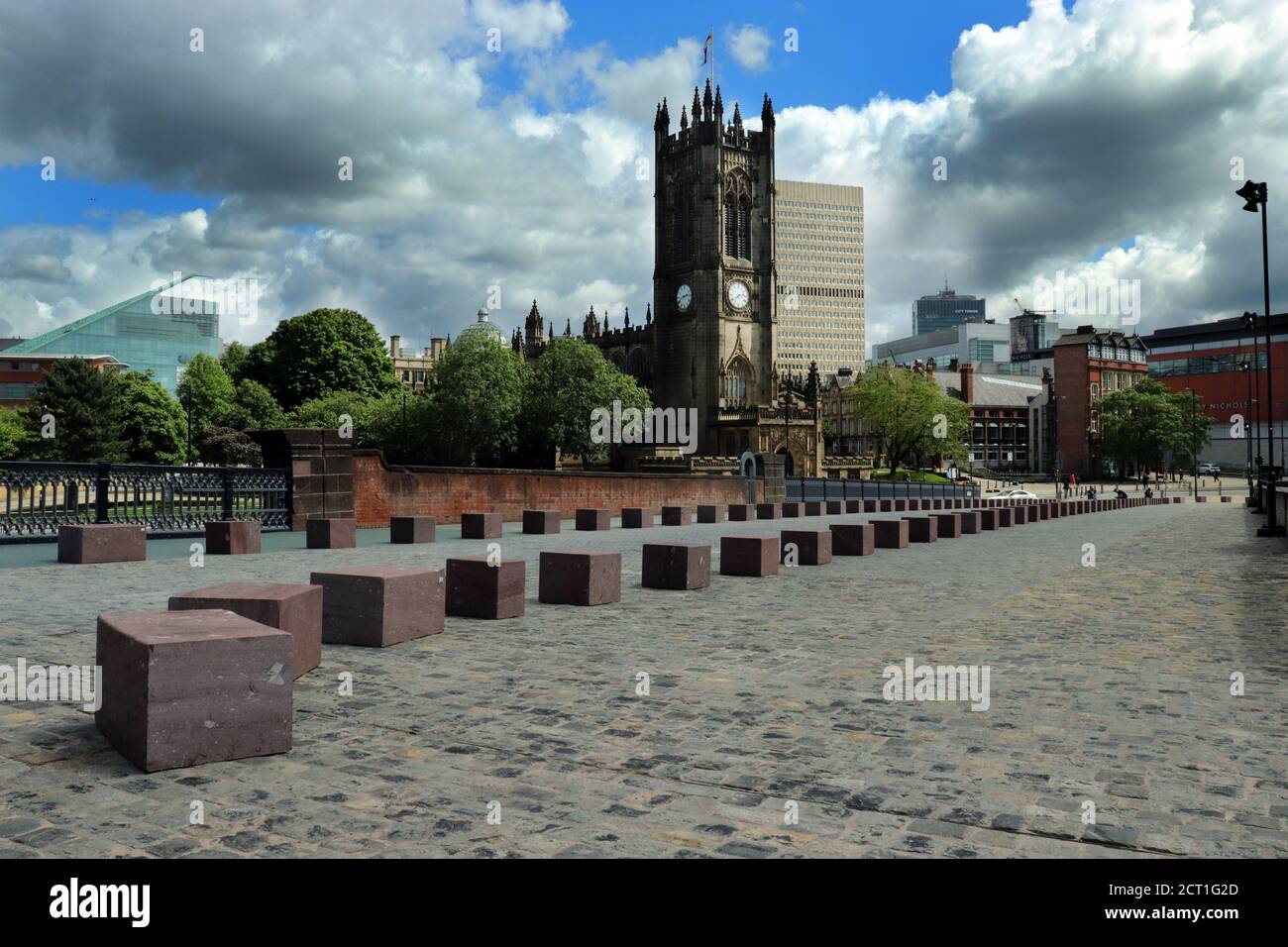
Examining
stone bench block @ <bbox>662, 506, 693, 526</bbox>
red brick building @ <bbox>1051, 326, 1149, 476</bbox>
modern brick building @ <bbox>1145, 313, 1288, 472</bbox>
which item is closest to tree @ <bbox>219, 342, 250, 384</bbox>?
stone bench block @ <bbox>662, 506, 693, 526</bbox>

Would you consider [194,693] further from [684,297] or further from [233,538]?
[684,297]

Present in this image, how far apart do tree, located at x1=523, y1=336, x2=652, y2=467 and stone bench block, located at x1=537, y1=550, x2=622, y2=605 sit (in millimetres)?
56300

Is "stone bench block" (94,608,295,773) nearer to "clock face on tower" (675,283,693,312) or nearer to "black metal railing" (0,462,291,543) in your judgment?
"black metal railing" (0,462,291,543)

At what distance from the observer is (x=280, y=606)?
246 inches

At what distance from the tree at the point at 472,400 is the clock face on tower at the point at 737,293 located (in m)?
43.9

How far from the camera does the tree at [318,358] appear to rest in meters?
76.9

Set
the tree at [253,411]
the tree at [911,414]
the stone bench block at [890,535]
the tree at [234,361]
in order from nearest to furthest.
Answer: the stone bench block at [890,535] → the tree at [253,411] → the tree at [234,361] → the tree at [911,414]

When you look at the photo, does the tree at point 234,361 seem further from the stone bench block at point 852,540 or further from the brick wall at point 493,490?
the stone bench block at point 852,540

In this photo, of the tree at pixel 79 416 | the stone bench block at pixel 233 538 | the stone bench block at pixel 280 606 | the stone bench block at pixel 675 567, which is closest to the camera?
the stone bench block at pixel 280 606

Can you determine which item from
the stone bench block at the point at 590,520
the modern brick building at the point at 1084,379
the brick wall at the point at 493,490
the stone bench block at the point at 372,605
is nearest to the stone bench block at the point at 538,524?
the stone bench block at the point at 590,520

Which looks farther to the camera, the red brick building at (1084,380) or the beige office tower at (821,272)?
the beige office tower at (821,272)
